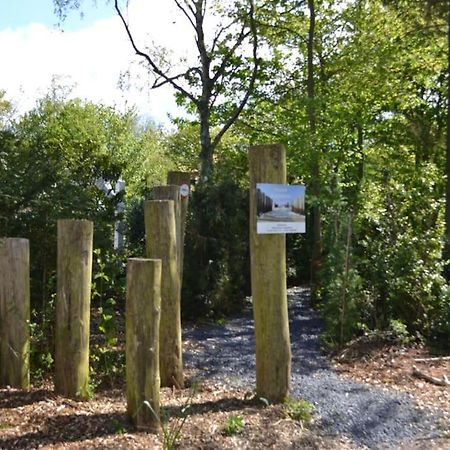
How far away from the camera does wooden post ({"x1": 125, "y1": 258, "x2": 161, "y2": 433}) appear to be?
434 centimetres

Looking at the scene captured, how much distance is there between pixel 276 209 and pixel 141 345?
4.77 ft

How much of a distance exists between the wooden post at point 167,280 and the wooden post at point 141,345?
3.07 feet

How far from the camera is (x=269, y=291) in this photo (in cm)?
495

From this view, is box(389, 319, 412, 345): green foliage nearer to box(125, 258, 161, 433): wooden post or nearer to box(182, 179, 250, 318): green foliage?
box(182, 179, 250, 318): green foliage

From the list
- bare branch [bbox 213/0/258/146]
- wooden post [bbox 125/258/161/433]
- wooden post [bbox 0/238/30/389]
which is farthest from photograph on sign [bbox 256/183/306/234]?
bare branch [bbox 213/0/258/146]

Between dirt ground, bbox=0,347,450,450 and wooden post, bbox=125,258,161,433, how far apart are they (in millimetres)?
123

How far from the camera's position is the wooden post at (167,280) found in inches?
208

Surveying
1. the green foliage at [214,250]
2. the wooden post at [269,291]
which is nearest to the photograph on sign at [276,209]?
the wooden post at [269,291]

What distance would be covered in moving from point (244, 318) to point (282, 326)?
4716 mm

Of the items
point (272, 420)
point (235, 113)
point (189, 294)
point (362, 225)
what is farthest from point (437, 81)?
point (272, 420)

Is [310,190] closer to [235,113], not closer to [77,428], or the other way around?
[235,113]

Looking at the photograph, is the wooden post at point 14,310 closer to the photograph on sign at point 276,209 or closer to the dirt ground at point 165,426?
the dirt ground at point 165,426

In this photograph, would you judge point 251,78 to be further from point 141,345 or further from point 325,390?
point 141,345

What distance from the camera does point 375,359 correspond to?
700cm
